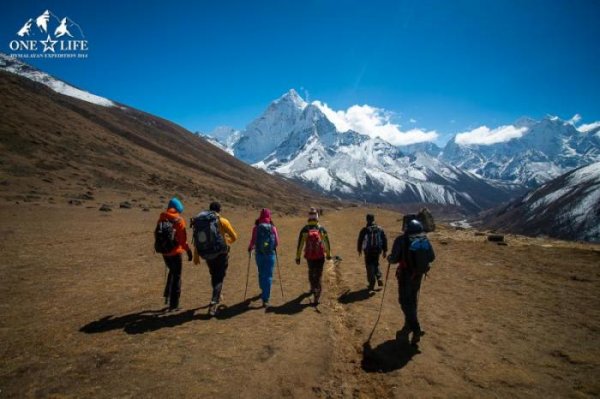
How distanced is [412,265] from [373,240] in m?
4.99

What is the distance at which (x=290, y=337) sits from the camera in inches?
341

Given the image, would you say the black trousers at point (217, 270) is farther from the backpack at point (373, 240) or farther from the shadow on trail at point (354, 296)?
the backpack at point (373, 240)

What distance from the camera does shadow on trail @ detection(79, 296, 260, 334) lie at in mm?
8820

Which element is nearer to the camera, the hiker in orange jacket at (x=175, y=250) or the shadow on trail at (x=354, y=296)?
the hiker in orange jacket at (x=175, y=250)

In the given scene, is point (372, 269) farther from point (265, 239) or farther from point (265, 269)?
point (265, 239)

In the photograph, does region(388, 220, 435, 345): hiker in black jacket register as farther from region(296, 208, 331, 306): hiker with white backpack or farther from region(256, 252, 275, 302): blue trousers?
region(256, 252, 275, 302): blue trousers

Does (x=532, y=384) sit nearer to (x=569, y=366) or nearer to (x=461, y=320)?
(x=569, y=366)

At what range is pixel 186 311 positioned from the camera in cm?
1050

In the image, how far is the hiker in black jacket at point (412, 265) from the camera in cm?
845

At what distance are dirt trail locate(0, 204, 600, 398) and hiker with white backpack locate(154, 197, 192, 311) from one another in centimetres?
83

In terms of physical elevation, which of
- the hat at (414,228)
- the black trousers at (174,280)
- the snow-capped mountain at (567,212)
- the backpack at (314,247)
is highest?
the snow-capped mountain at (567,212)

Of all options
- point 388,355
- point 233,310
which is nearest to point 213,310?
point 233,310

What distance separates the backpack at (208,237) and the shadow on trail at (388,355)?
481cm

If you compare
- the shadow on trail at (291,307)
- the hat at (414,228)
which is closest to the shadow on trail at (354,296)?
the shadow on trail at (291,307)
